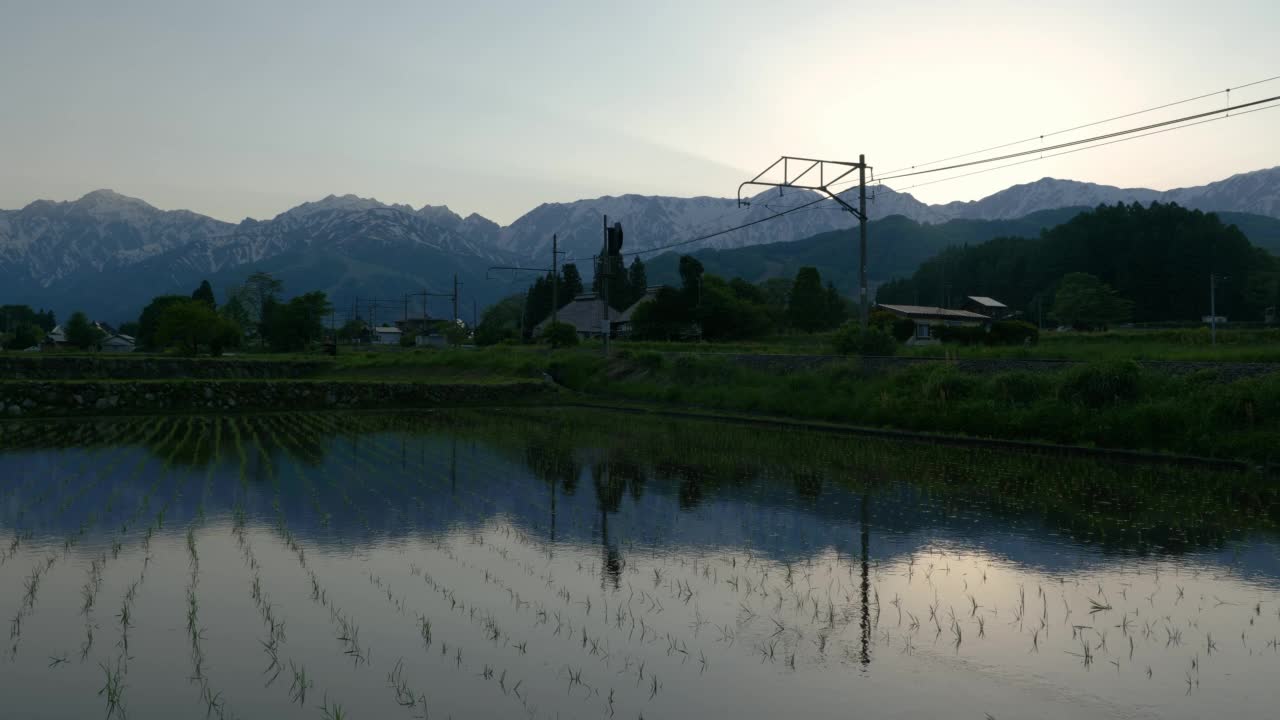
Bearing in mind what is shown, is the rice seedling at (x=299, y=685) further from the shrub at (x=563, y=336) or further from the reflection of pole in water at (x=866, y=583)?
the shrub at (x=563, y=336)

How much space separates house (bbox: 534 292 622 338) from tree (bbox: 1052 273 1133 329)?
54417 millimetres

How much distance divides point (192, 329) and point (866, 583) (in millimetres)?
68857

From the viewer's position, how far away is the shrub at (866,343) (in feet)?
121

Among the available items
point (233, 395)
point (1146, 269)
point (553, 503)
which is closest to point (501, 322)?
point (1146, 269)

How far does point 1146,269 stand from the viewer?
108m

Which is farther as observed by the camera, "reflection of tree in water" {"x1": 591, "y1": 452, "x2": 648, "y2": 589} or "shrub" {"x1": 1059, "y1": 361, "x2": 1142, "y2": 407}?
"shrub" {"x1": 1059, "y1": 361, "x2": 1142, "y2": 407}

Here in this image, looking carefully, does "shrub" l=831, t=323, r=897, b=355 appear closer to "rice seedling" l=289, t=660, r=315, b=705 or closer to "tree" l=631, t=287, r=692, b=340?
"rice seedling" l=289, t=660, r=315, b=705

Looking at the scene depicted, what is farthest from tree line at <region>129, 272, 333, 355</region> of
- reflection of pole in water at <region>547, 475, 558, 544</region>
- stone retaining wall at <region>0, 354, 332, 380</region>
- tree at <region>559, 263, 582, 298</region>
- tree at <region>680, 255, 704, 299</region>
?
reflection of pole in water at <region>547, 475, 558, 544</region>

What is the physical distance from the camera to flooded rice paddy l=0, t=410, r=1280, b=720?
6.88 m

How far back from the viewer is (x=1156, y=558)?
11.2 meters

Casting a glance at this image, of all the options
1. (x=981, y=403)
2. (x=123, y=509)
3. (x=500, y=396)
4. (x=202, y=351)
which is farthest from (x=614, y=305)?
(x=123, y=509)

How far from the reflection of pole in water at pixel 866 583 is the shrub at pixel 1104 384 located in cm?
1127

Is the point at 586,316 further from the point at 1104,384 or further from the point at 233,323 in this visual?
the point at 1104,384

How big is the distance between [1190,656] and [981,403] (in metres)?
19.1
